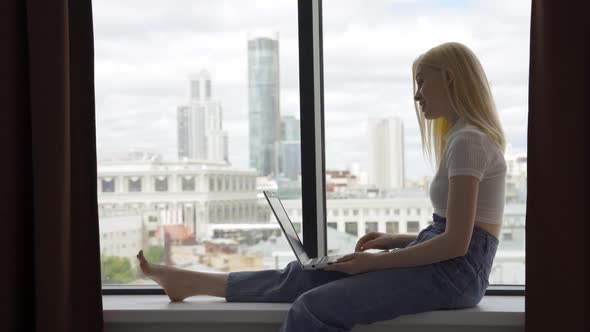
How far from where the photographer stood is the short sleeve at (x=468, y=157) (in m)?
1.78

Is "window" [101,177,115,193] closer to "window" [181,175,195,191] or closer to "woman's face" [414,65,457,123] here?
"window" [181,175,195,191]

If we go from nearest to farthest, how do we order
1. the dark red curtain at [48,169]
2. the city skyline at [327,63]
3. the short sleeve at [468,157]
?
the short sleeve at [468,157] < the dark red curtain at [48,169] < the city skyline at [327,63]

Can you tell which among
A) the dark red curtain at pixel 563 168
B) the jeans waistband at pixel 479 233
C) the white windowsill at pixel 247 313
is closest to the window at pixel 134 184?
the white windowsill at pixel 247 313

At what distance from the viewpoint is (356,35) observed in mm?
2305

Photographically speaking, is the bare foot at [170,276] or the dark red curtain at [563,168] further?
the bare foot at [170,276]

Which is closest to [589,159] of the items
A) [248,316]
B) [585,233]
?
[585,233]

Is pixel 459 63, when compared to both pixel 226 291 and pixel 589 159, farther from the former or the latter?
pixel 226 291

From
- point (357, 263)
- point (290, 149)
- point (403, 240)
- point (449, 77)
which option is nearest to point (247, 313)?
point (357, 263)

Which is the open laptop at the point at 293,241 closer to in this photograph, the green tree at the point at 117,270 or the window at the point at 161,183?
the window at the point at 161,183

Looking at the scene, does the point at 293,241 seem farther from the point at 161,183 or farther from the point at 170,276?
the point at 161,183

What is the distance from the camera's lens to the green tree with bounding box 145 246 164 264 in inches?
93.2

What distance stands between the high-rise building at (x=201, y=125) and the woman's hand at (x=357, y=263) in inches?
25.8

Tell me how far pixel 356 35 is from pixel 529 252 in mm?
895

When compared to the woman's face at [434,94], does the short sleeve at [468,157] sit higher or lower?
lower
